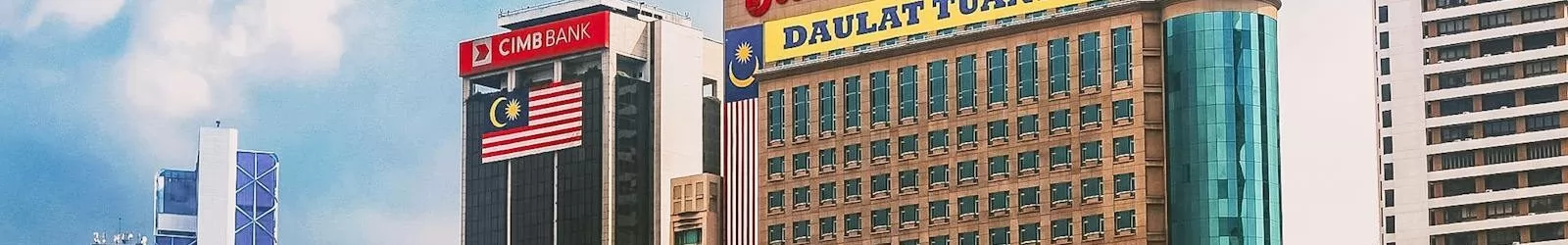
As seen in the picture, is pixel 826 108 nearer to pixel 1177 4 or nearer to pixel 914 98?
pixel 914 98

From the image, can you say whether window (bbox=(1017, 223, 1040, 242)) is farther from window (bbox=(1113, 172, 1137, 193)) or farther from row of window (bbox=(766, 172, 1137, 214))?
window (bbox=(1113, 172, 1137, 193))

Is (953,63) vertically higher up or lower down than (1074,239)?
higher up

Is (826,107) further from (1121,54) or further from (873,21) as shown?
(1121,54)

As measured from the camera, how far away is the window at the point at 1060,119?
563ft

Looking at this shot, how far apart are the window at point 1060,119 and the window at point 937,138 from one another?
394 inches

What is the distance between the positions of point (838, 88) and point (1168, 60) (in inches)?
1045

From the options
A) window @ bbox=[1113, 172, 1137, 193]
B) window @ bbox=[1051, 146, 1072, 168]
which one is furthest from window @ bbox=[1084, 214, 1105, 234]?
window @ bbox=[1051, 146, 1072, 168]

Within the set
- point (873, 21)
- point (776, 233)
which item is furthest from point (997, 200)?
point (776, 233)

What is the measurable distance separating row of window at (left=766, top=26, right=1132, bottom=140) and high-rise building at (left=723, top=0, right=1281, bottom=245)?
0.13m

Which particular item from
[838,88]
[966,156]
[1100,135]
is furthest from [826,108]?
[1100,135]

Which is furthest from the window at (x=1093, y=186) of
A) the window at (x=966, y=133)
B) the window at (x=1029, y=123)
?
the window at (x=966, y=133)

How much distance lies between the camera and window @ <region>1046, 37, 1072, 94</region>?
172 metres

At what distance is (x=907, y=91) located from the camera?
18362cm

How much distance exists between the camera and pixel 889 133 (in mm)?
185000
